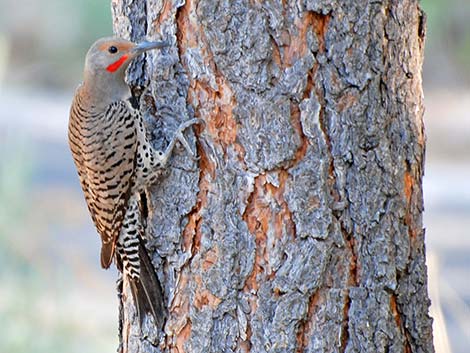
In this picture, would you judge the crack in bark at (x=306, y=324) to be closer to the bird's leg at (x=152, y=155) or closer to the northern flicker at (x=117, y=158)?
the northern flicker at (x=117, y=158)

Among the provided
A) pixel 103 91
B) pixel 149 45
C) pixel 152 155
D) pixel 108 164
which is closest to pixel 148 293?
pixel 152 155

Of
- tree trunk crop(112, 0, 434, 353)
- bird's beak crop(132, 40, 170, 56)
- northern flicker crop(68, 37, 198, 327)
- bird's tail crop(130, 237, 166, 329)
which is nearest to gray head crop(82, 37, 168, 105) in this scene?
northern flicker crop(68, 37, 198, 327)

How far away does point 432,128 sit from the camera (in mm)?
13219

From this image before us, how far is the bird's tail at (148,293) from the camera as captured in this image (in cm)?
335

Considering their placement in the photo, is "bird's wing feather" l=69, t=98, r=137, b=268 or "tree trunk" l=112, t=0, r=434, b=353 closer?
"tree trunk" l=112, t=0, r=434, b=353

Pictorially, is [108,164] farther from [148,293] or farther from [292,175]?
[292,175]

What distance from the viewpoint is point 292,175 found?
317cm

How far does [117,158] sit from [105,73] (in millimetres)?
352

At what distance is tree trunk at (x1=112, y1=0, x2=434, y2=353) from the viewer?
3148mm

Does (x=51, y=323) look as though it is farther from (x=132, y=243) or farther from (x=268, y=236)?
(x=268, y=236)

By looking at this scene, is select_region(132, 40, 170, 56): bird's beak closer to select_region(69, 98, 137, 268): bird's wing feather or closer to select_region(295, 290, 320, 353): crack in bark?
select_region(69, 98, 137, 268): bird's wing feather

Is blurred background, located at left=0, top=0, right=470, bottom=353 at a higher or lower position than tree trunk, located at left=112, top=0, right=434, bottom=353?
higher

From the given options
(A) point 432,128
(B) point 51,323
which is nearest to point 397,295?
(B) point 51,323

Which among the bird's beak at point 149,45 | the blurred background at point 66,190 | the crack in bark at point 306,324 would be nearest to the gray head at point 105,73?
the bird's beak at point 149,45
